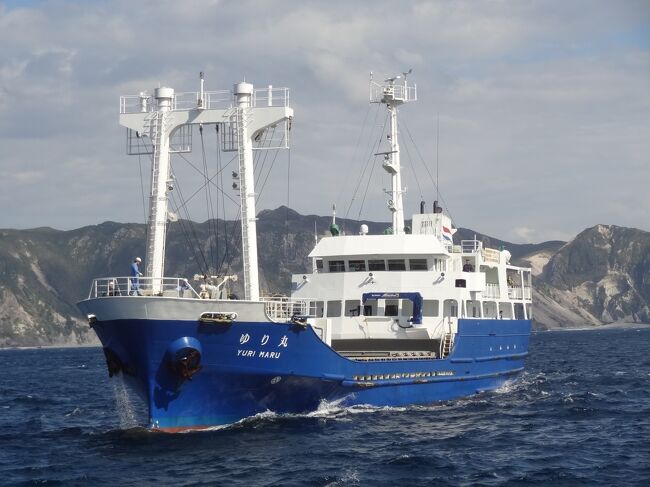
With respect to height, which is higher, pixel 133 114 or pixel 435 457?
pixel 133 114

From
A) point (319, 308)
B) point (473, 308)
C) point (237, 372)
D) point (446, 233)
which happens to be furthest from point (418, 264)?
point (237, 372)

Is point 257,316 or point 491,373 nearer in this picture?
point 257,316

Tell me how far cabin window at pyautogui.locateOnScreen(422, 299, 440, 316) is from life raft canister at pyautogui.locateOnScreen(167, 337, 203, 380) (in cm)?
1158

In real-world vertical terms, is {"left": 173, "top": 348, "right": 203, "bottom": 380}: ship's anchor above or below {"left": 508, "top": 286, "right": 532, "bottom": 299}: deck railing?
below

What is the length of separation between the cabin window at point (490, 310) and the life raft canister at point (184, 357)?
17592 millimetres

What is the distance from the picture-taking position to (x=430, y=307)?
117ft

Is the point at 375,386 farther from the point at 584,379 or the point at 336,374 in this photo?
the point at 584,379

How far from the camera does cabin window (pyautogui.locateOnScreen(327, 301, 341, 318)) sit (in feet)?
117

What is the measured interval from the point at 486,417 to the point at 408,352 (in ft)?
14.0

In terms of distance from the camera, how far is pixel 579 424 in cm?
2945

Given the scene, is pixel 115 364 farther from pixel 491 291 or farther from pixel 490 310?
pixel 490 310

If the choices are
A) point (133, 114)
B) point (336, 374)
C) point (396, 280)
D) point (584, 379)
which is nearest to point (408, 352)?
point (396, 280)

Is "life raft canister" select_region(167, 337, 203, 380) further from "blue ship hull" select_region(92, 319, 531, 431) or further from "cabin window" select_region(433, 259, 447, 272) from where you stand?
"cabin window" select_region(433, 259, 447, 272)

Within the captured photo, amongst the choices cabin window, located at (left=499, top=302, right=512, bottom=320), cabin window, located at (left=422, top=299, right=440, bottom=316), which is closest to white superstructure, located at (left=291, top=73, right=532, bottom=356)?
cabin window, located at (left=422, top=299, right=440, bottom=316)
